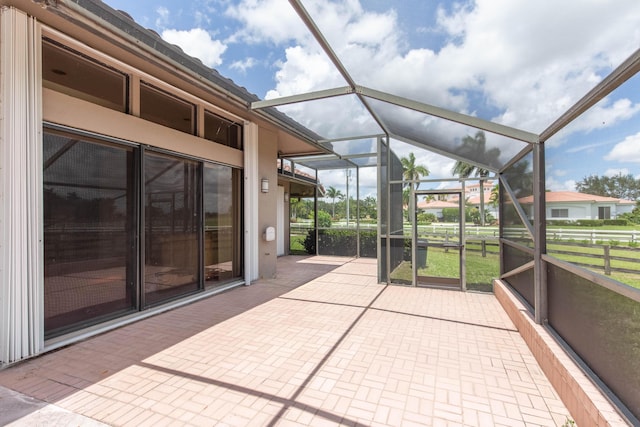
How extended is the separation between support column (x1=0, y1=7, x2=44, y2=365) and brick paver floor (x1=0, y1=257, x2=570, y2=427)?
1.22 feet

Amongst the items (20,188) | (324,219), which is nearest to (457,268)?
(324,219)

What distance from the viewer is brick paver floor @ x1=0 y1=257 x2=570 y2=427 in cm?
223

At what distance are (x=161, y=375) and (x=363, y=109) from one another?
4476 millimetres

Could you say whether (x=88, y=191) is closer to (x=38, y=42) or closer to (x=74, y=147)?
(x=74, y=147)

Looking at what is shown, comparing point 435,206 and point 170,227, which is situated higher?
point 435,206

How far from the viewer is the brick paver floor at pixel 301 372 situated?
223cm

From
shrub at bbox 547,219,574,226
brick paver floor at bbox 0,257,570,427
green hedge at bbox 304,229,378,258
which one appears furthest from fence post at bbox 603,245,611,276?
green hedge at bbox 304,229,378,258

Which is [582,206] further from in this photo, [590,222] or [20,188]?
[20,188]

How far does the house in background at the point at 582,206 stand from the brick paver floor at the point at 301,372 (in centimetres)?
→ 146

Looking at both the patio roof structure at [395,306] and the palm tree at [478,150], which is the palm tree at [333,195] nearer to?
the palm tree at [478,150]

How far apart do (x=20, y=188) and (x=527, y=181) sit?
210 inches

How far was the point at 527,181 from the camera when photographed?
141 inches

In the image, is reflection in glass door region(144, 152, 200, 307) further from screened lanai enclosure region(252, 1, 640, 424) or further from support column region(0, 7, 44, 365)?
screened lanai enclosure region(252, 1, 640, 424)

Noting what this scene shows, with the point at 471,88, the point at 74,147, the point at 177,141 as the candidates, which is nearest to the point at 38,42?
the point at 74,147
